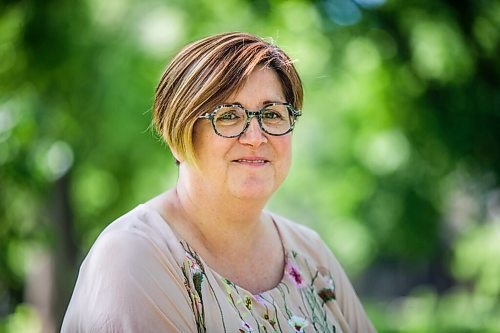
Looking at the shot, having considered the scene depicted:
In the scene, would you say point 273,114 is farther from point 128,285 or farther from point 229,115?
point 128,285

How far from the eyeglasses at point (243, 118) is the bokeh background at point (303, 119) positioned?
9.03ft

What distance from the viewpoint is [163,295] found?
210 cm

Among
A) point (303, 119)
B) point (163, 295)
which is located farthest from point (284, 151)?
point (303, 119)

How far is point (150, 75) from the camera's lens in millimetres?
7516

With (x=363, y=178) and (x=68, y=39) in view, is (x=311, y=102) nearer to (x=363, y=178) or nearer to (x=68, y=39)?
(x=363, y=178)

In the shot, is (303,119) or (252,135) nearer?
(252,135)

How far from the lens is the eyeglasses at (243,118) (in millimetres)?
2279

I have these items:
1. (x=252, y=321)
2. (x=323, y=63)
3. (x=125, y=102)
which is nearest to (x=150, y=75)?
(x=125, y=102)

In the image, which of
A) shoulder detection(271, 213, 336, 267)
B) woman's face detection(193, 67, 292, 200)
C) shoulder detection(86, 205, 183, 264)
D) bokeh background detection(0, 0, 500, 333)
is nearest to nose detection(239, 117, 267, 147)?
woman's face detection(193, 67, 292, 200)

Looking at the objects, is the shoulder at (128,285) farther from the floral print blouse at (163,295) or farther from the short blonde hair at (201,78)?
the short blonde hair at (201,78)

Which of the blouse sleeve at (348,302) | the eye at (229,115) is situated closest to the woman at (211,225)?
the eye at (229,115)

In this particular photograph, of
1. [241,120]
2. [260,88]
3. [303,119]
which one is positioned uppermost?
[303,119]

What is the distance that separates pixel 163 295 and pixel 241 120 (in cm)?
56

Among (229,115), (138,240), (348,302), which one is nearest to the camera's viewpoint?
(138,240)
